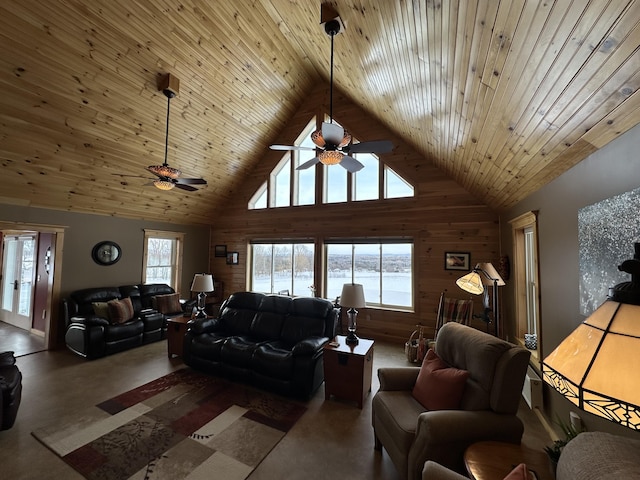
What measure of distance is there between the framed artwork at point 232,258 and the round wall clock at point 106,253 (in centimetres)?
241

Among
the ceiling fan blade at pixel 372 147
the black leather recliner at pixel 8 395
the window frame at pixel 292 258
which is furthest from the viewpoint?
the window frame at pixel 292 258

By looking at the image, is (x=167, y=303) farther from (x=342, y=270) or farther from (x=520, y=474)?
(x=520, y=474)

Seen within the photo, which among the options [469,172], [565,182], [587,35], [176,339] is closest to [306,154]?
[469,172]

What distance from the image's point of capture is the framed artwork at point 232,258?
7.40m

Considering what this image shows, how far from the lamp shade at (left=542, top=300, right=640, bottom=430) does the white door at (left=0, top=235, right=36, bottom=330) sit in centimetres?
800

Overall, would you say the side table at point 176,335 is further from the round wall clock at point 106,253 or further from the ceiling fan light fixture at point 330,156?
the ceiling fan light fixture at point 330,156

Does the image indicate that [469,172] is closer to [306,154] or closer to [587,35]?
[587,35]

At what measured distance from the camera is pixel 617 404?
65cm

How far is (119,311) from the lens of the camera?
4898mm

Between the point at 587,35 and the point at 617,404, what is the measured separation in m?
1.45

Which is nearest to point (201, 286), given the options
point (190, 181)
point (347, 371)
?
point (190, 181)

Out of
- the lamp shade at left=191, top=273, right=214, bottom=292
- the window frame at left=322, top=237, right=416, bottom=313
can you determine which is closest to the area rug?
the lamp shade at left=191, top=273, right=214, bottom=292

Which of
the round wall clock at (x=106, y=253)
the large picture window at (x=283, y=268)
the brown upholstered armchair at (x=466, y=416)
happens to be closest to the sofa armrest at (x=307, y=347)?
the brown upholstered armchair at (x=466, y=416)

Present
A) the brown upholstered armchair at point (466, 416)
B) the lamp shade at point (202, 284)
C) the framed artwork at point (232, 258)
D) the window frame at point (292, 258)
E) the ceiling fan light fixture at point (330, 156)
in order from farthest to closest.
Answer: the framed artwork at point (232, 258) < the window frame at point (292, 258) < the lamp shade at point (202, 284) < the ceiling fan light fixture at point (330, 156) < the brown upholstered armchair at point (466, 416)
